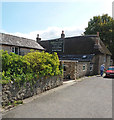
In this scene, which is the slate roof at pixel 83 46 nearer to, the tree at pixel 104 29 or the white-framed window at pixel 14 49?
the tree at pixel 104 29

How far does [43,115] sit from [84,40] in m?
21.2

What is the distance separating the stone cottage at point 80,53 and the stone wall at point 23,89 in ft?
18.3

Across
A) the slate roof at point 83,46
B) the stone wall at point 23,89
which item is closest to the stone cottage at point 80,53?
the slate roof at point 83,46

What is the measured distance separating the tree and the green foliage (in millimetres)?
26356

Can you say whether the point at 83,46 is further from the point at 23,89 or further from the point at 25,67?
the point at 23,89

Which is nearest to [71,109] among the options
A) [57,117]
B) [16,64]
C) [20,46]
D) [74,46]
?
[57,117]

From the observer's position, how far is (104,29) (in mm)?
30156

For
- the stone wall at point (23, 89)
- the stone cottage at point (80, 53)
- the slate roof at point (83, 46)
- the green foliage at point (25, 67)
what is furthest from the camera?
the slate roof at point (83, 46)

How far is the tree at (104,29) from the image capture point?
2948 cm

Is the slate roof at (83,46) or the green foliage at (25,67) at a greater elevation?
the slate roof at (83,46)

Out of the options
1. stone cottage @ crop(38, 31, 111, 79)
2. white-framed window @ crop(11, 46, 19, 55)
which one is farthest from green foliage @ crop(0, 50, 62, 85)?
white-framed window @ crop(11, 46, 19, 55)

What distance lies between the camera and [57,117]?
13.8ft

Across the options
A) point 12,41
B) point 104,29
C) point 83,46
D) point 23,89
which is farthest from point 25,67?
point 104,29

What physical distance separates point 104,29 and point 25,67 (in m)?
29.6
